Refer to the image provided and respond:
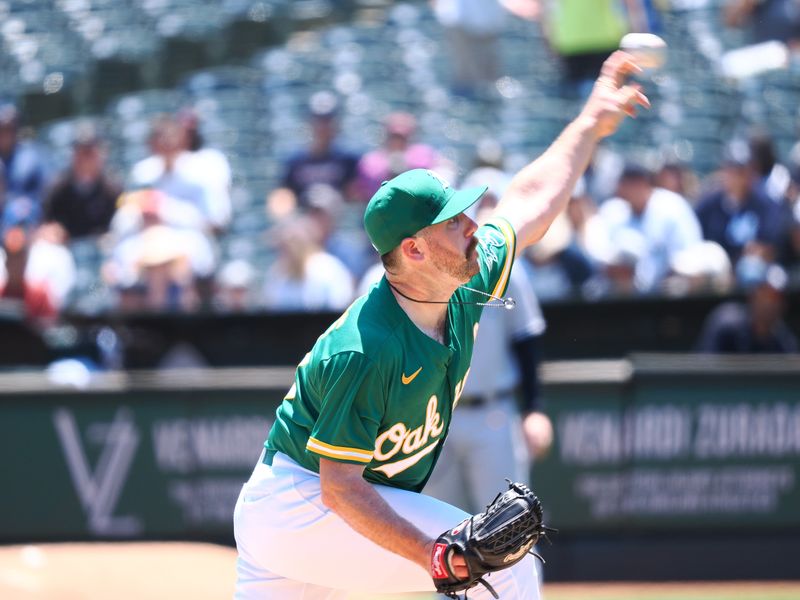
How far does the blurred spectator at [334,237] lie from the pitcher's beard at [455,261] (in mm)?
5509

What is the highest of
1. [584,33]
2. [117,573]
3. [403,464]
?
[403,464]

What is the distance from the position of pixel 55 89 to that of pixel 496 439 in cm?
911

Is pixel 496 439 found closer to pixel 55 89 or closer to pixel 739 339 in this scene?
pixel 739 339

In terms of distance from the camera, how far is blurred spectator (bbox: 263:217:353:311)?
8750 millimetres

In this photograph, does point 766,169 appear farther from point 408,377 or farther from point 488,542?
point 488,542

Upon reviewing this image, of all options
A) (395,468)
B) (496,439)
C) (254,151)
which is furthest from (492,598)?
(254,151)

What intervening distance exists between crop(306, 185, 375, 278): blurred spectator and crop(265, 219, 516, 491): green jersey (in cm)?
528

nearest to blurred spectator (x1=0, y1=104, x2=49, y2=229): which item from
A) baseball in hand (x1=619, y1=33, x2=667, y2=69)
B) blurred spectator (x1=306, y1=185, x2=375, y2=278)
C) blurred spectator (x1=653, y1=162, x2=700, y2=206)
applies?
blurred spectator (x1=306, y1=185, x2=375, y2=278)

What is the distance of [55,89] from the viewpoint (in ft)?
43.9

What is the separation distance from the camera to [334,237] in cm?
941

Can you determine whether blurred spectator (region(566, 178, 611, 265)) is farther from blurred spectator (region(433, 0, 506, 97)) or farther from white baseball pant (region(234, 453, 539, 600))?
white baseball pant (region(234, 453, 539, 600))

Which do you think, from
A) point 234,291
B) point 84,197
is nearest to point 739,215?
point 234,291

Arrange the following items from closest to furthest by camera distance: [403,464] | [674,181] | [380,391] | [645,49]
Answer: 1. [380,391]
2. [403,464]
3. [645,49]
4. [674,181]

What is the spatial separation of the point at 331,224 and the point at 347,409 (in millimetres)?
5987
